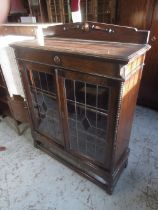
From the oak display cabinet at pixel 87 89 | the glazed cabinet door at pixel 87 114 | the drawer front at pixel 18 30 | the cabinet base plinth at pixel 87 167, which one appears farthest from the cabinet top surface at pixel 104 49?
the cabinet base plinth at pixel 87 167

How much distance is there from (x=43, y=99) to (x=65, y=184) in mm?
750

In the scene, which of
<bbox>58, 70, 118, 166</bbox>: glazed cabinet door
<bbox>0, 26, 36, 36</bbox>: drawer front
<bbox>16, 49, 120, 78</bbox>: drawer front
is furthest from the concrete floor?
<bbox>0, 26, 36, 36</bbox>: drawer front

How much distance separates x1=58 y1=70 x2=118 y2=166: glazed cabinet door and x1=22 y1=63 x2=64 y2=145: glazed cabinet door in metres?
0.10

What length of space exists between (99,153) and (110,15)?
1.59 meters

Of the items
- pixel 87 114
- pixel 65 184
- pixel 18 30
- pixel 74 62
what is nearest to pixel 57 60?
pixel 74 62

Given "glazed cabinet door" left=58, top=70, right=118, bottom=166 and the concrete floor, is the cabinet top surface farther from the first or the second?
the concrete floor

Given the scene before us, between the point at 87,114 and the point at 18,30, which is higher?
the point at 18,30

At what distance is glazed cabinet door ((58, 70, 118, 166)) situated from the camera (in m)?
1.02

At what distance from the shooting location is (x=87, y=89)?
1.06 meters

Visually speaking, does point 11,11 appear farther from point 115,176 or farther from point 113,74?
point 115,176

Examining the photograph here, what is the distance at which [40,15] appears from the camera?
2.30 m

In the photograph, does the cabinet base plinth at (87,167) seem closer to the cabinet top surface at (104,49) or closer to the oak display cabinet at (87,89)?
the oak display cabinet at (87,89)

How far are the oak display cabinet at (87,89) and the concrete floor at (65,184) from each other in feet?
0.34

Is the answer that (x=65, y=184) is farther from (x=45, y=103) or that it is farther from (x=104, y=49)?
(x=104, y=49)
